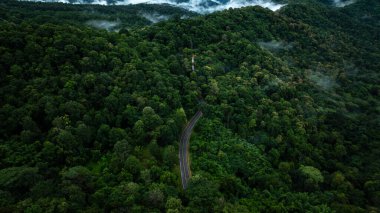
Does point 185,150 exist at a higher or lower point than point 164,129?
lower

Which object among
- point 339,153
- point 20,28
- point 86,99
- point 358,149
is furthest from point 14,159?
point 358,149

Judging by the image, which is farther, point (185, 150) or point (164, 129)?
point (185, 150)

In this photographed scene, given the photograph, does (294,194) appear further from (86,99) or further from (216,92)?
(86,99)

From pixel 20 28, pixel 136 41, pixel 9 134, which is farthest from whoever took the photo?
pixel 136 41

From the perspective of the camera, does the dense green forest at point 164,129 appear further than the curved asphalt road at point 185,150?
No
